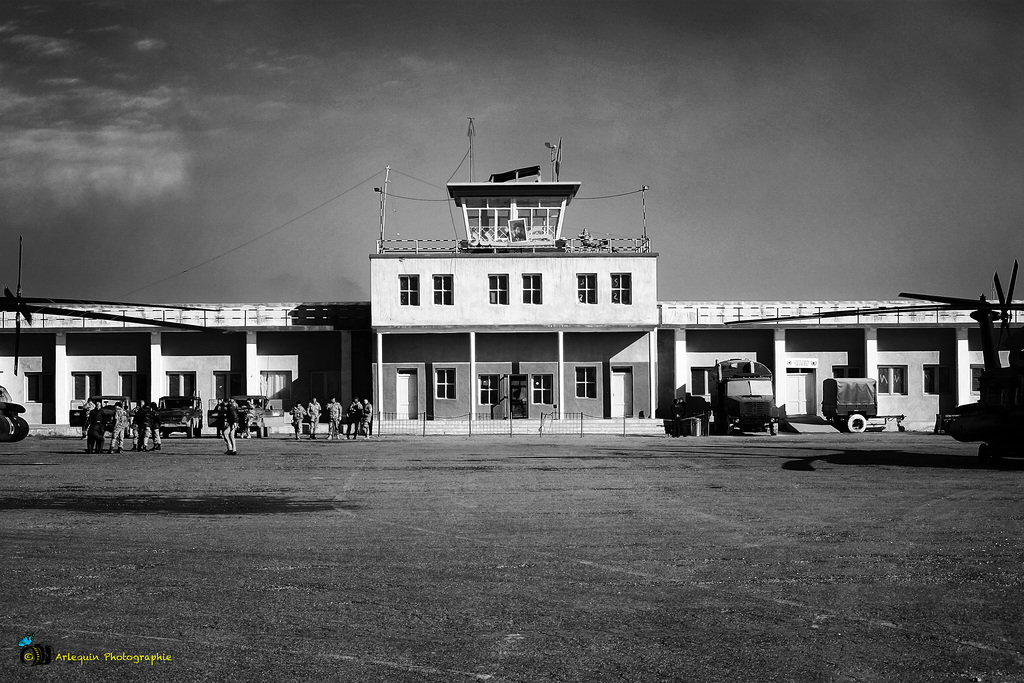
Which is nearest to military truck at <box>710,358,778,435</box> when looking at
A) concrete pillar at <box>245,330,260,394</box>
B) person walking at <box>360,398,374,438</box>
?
person walking at <box>360,398,374,438</box>

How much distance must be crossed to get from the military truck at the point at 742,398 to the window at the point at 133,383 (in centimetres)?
2639

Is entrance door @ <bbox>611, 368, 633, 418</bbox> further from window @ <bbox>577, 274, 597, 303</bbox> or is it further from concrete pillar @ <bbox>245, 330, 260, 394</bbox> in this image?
concrete pillar @ <bbox>245, 330, 260, 394</bbox>

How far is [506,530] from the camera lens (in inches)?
508

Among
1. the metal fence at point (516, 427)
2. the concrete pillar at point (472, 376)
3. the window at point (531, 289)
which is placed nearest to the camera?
the metal fence at point (516, 427)

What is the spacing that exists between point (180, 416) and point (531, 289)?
15.8m

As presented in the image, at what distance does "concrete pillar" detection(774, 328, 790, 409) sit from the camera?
144 feet

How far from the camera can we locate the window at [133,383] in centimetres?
4481

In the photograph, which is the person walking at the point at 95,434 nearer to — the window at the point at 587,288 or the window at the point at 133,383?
the window at the point at 133,383

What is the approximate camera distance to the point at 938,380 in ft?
148

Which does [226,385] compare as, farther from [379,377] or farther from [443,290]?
[443,290]

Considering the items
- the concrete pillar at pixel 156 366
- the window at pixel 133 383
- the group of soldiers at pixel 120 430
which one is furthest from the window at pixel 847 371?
the window at pixel 133 383

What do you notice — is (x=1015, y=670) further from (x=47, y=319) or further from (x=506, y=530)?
Result: (x=47, y=319)

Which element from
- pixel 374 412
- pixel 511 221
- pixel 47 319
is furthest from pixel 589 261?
pixel 47 319

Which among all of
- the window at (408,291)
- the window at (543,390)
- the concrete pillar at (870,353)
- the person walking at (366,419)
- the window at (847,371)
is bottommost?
the person walking at (366,419)
